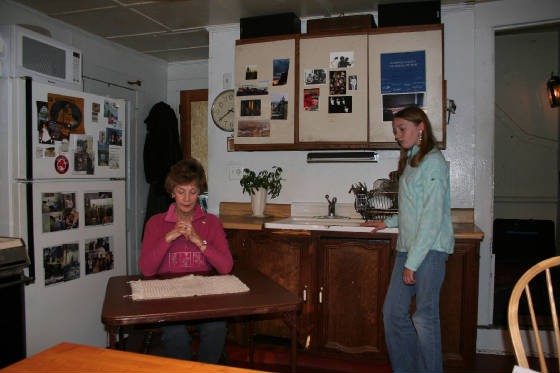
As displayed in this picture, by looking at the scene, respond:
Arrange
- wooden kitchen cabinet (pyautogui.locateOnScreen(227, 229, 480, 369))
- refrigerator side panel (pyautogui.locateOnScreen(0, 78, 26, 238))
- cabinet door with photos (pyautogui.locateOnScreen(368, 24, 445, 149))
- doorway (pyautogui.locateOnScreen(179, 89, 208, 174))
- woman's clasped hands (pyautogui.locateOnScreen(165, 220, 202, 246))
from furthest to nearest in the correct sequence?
doorway (pyautogui.locateOnScreen(179, 89, 208, 174)) → cabinet door with photos (pyautogui.locateOnScreen(368, 24, 445, 149)) → wooden kitchen cabinet (pyautogui.locateOnScreen(227, 229, 480, 369)) → refrigerator side panel (pyautogui.locateOnScreen(0, 78, 26, 238)) → woman's clasped hands (pyautogui.locateOnScreen(165, 220, 202, 246))

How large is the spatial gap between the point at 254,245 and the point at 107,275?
3.24ft

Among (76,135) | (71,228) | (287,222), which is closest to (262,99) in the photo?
(287,222)

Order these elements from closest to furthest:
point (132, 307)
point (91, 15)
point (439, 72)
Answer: point (132, 307), point (439, 72), point (91, 15)

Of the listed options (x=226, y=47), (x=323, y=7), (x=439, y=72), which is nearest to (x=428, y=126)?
(x=439, y=72)

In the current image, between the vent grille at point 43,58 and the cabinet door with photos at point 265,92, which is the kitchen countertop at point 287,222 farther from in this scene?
the vent grille at point 43,58

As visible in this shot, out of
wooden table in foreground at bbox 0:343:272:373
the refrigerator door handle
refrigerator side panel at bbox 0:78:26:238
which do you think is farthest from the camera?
refrigerator side panel at bbox 0:78:26:238

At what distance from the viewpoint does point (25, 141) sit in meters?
2.48

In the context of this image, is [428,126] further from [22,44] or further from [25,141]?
[22,44]

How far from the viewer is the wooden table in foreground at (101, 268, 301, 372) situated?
1.36 metres

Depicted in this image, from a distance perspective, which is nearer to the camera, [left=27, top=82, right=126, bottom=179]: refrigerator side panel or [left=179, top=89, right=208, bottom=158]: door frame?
[left=27, top=82, right=126, bottom=179]: refrigerator side panel

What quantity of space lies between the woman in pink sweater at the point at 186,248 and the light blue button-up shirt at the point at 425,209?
912mm

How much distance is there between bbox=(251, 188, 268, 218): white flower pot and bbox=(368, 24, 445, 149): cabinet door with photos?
930 mm

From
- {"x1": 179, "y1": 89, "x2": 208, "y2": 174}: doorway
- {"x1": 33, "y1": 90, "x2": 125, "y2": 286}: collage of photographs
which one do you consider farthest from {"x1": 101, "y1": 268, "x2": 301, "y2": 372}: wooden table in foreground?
{"x1": 179, "y1": 89, "x2": 208, "y2": 174}: doorway

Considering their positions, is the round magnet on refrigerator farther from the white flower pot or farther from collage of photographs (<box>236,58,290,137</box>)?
the white flower pot
